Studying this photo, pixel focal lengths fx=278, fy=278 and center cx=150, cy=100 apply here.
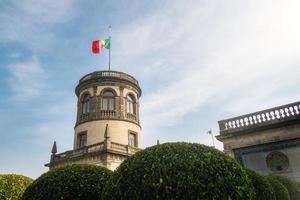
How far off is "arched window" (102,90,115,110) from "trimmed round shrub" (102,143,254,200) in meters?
24.8

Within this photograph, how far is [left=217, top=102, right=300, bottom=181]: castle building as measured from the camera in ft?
50.6

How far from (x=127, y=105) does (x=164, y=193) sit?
27054mm

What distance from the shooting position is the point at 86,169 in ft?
30.9

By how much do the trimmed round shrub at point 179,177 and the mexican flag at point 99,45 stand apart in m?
29.0

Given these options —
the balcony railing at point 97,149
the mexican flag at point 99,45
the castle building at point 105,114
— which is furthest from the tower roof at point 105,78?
the balcony railing at point 97,149

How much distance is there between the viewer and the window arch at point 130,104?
33.0 m

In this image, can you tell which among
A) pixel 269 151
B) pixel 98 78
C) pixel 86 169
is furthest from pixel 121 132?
pixel 86 169

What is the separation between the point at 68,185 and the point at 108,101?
23.4 m

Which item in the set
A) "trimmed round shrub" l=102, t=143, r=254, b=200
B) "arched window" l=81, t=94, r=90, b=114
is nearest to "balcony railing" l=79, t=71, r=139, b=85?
"arched window" l=81, t=94, r=90, b=114

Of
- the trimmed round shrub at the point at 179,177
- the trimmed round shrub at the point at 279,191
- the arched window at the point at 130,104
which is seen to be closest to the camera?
the trimmed round shrub at the point at 179,177

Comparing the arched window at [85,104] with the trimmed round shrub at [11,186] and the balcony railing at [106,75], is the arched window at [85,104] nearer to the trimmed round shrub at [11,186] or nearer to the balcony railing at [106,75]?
the balcony railing at [106,75]

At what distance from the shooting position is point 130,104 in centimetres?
3353

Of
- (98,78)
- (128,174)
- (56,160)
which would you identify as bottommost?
(128,174)

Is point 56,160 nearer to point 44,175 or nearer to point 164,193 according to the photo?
point 44,175
